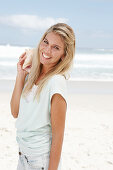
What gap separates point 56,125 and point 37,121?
135 mm

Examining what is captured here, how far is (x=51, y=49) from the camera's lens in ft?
5.47

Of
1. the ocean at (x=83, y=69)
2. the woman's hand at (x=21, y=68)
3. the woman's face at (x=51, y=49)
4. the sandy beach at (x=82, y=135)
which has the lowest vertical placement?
the ocean at (x=83, y=69)

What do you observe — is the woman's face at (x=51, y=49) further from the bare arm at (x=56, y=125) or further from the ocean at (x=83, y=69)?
the ocean at (x=83, y=69)

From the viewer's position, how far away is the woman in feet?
5.01

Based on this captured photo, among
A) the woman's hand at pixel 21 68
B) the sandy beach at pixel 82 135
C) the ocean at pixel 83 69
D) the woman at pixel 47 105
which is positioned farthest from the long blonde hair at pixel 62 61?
the ocean at pixel 83 69

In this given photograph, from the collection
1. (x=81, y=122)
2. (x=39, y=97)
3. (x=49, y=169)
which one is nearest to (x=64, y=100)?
(x=39, y=97)

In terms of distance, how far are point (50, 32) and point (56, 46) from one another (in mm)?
93

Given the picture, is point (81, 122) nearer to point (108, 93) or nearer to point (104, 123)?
point (104, 123)

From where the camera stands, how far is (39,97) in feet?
5.18

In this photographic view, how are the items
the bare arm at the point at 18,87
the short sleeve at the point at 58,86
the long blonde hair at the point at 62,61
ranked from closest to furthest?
the short sleeve at the point at 58,86 < the long blonde hair at the point at 62,61 < the bare arm at the point at 18,87

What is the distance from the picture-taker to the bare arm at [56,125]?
150 cm

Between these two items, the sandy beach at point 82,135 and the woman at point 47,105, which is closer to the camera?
the woman at point 47,105

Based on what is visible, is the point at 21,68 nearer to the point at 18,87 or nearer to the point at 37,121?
the point at 18,87

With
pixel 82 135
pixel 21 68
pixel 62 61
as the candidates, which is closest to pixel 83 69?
pixel 82 135
